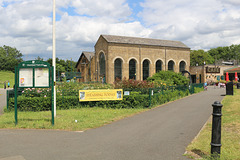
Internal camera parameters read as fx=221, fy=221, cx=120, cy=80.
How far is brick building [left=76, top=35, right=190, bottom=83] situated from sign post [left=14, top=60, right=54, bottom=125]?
36419 millimetres

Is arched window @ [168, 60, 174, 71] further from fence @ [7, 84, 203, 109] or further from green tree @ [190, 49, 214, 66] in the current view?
fence @ [7, 84, 203, 109]

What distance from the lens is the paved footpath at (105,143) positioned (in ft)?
17.7

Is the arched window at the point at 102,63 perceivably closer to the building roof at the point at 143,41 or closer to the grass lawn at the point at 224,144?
the building roof at the point at 143,41

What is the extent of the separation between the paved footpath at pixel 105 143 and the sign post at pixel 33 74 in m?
2.29

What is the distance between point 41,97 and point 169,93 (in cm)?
971

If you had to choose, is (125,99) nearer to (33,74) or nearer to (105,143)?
(33,74)

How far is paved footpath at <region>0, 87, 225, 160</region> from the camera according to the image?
541 cm

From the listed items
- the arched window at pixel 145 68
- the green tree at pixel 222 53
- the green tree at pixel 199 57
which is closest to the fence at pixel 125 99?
the arched window at pixel 145 68

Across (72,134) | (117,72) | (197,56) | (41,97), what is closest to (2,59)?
(117,72)

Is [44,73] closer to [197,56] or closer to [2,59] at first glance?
[197,56]

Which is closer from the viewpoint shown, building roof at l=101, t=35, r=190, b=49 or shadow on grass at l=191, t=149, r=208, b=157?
shadow on grass at l=191, t=149, r=208, b=157

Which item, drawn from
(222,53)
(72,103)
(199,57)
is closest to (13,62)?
(199,57)

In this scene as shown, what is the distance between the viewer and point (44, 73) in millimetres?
9781

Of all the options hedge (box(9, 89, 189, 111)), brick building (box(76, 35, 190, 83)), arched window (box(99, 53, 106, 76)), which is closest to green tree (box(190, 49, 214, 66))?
brick building (box(76, 35, 190, 83))
